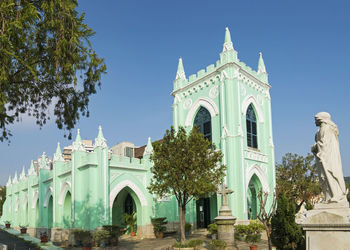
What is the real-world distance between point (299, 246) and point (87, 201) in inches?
553

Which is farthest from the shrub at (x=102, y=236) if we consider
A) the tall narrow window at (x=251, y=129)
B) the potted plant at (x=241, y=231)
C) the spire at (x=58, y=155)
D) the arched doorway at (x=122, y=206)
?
the tall narrow window at (x=251, y=129)

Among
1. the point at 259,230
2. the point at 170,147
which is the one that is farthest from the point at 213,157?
the point at 259,230

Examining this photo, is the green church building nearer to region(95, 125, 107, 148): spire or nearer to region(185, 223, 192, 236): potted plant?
region(95, 125, 107, 148): spire

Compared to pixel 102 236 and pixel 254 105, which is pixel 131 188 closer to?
pixel 102 236

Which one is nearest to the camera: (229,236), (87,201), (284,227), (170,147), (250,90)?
(284,227)

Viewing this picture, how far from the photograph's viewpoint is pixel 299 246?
12969 millimetres

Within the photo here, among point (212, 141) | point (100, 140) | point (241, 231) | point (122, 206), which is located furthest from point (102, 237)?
point (212, 141)

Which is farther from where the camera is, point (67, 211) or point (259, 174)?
point (259, 174)

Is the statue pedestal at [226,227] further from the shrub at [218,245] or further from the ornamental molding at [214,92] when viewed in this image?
the ornamental molding at [214,92]

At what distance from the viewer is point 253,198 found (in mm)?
27719

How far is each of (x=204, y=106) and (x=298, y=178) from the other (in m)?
11.0

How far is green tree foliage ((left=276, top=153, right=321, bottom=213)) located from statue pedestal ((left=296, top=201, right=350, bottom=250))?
2359 cm

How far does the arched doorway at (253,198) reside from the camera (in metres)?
26.5

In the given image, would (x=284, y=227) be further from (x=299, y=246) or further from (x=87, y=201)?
(x=87, y=201)
